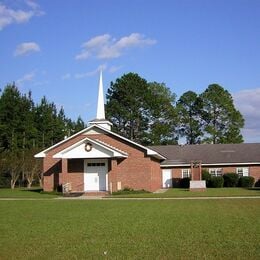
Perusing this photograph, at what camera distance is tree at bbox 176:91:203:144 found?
81188mm

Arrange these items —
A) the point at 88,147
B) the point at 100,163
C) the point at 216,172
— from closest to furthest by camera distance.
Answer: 1. the point at 88,147
2. the point at 100,163
3. the point at 216,172

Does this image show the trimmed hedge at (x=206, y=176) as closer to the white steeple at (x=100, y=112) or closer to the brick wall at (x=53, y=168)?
the white steeple at (x=100, y=112)

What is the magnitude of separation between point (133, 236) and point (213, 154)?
4012 cm

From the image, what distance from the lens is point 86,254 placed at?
1066 centimetres

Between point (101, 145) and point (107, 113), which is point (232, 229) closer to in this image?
point (101, 145)

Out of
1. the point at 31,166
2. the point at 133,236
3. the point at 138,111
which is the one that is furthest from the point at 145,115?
the point at 133,236

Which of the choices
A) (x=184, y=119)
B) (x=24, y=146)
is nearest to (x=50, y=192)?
(x=24, y=146)

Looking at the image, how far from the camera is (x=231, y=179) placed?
47500 millimetres

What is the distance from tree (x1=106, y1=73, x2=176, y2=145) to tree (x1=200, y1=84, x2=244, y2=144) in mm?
5951

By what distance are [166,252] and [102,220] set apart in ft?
24.0

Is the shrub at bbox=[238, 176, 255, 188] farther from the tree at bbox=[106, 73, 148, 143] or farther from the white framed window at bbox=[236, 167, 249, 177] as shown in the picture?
the tree at bbox=[106, 73, 148, 143]

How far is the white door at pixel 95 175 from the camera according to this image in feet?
138

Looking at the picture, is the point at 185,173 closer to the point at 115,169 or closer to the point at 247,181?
the point at 247,181

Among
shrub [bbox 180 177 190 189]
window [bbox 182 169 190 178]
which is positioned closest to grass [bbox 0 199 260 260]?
shrub [bbox 180 177 190 189]
